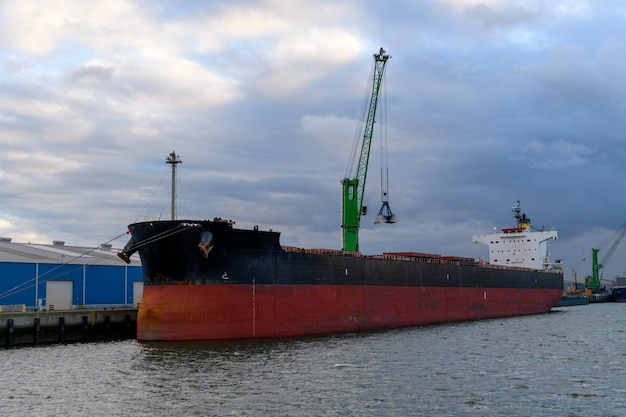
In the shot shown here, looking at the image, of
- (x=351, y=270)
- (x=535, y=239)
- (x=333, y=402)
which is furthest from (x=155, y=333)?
(x=535, y=239)

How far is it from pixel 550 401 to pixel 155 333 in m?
15.5

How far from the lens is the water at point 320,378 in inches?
551

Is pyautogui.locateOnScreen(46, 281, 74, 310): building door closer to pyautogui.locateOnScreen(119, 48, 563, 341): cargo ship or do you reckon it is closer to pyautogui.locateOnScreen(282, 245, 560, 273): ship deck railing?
pyautogui.locateOnScreen(119, 48, 563, 341): cargo ship

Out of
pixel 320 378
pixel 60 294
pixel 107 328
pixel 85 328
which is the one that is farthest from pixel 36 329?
Answer: pixel 320 378

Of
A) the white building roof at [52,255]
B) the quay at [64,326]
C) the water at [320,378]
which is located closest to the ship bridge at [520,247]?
the water at [320,378]

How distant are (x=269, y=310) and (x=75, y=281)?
15.8 metres

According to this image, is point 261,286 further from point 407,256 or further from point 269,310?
point 407,256

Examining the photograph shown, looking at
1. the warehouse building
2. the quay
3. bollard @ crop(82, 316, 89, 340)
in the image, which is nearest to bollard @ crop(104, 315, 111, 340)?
the quay

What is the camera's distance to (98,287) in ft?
122

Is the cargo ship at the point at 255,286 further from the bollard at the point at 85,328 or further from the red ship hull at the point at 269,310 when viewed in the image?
the bollard at the point at 85,328

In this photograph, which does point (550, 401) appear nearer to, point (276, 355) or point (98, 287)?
point (276, 355)

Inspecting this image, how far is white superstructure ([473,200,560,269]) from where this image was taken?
177ft

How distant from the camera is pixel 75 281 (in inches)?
1415

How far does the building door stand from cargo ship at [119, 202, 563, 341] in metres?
10.4
